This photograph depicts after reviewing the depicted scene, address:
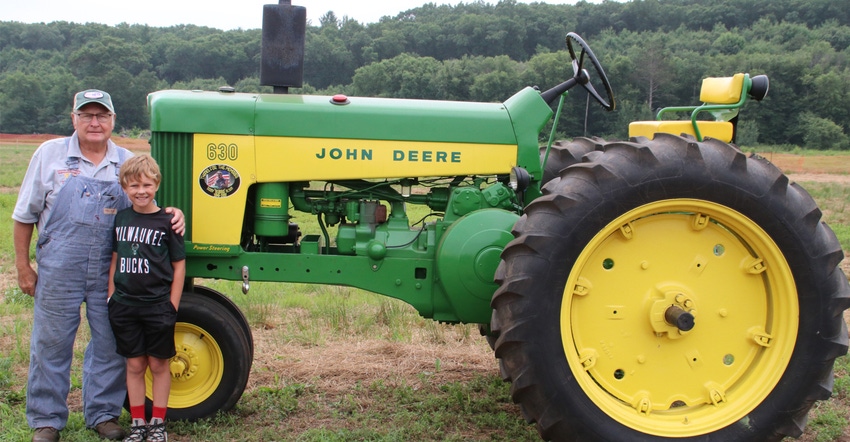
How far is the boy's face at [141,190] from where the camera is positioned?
11.7 feet

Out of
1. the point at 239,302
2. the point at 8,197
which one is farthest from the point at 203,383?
the point at 8,197

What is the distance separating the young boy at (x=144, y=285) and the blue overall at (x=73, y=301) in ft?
0.42

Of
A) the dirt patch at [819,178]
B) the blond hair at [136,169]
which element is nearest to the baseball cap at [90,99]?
the blond hair at [136,169]

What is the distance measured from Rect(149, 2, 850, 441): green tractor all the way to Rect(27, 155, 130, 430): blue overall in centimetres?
33

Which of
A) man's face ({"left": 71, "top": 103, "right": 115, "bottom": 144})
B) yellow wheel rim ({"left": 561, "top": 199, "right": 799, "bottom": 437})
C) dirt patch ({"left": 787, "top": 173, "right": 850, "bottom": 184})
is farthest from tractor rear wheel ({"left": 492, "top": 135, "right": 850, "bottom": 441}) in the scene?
dirt patch ({"left": 787, "top": 173, "right": 850, "bottom": 184})

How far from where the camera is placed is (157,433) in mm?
3742

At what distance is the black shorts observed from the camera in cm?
364

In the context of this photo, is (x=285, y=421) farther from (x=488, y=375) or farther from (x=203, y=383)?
(x=488, y=375)

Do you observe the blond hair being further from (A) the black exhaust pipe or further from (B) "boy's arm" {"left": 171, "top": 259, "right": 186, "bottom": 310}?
(A) the black exhaust pipe

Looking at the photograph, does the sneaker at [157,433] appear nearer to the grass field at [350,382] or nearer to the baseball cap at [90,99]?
the grass field at [350,382]

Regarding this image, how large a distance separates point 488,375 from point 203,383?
5.81ft

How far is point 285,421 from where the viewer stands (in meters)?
4.14

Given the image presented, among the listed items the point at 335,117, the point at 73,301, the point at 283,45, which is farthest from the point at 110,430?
the point at 283,45

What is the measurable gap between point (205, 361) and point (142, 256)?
75 cm
